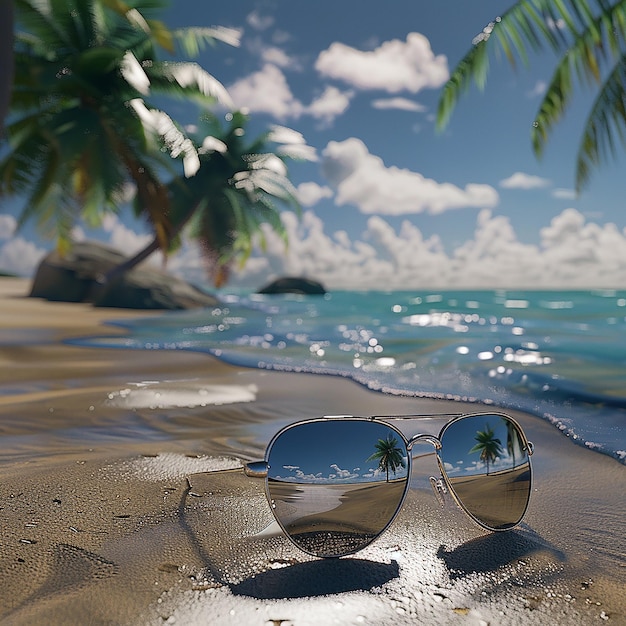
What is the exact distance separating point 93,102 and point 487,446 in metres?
16.2

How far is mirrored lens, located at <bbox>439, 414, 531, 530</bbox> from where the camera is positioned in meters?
1.62

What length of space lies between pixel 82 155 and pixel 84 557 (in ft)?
48.0

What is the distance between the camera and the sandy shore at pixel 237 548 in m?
1.23

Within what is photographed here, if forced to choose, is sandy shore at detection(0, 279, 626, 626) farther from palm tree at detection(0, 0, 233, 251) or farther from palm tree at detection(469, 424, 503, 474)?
palm tree at detection(0, 0, 233, 251)

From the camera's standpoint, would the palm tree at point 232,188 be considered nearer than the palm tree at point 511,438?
No

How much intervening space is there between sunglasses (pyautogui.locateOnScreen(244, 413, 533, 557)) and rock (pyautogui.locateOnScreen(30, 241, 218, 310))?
1909 centimetres

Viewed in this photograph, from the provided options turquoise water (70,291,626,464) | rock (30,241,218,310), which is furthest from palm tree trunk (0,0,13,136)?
rock (30,241,218,310)

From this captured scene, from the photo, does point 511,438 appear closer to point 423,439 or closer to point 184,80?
point 423,439

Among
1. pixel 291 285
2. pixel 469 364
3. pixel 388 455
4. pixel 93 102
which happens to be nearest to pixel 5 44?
pixel 469 364

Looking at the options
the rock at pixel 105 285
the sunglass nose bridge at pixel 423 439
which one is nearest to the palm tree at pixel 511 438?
the sunglass nose bridge at pixel 423 439

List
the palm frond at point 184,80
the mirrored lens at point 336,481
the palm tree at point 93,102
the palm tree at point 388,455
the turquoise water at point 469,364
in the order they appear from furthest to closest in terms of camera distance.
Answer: the palm frond at point 184,80
the palm tree at point 93,102
the turquoise water at point 469,364
the palm tree at point 388,455
the mirrored lens at point 336,481

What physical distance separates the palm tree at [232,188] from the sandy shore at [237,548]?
20779 mm

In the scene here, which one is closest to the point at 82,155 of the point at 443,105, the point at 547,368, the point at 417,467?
the point at 443,105

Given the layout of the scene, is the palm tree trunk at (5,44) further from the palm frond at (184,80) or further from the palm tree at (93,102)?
the palm frond at (184,80)
